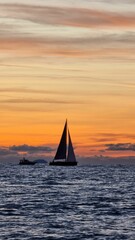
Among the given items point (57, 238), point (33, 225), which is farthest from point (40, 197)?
point (57, 238)

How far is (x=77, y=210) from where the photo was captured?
70.5m

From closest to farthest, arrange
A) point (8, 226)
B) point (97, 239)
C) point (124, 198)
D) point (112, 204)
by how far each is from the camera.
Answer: point (97, 239)
point (8, 226)
point (112, 204)
point (124, 198)

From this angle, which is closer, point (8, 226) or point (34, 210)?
point (8, 226)

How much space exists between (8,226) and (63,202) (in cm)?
2306

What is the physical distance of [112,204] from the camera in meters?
77.9

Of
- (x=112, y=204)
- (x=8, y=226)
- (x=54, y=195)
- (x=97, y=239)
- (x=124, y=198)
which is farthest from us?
(x=54, y=195)

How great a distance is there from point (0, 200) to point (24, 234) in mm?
29785

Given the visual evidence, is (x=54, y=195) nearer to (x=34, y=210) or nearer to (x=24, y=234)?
(x=34, y=210)

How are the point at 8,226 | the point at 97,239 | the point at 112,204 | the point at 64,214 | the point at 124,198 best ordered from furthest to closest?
the point at 124,198 < the point at 112,204 < the point at 64,214 < the point at 8,226 < the point at 97,239

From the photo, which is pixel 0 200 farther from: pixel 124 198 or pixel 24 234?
pixel 24 234

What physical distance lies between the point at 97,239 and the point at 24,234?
5.61 metres

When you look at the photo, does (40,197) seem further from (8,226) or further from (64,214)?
(8,226)

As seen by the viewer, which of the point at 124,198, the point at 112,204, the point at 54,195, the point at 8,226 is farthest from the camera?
the point at 54,195

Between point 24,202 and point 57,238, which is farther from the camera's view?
point 24,202
